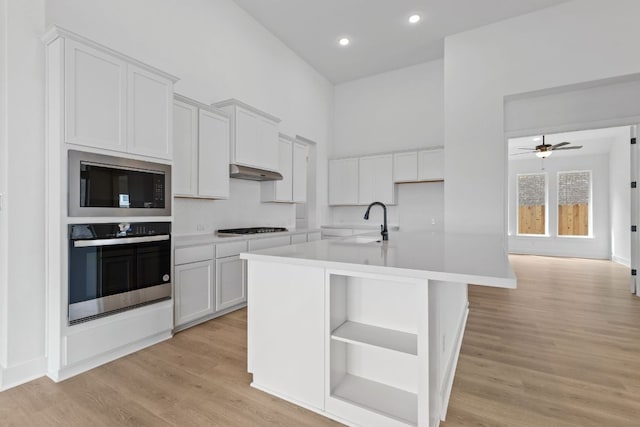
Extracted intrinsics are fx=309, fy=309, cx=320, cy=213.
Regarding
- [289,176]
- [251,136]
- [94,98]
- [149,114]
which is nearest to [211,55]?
[251,136]

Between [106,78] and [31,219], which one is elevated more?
[106,78]

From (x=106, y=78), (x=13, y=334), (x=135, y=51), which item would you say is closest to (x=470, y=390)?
(x=13, y=334)

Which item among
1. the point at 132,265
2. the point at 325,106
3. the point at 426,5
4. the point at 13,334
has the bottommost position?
the point at 13,334

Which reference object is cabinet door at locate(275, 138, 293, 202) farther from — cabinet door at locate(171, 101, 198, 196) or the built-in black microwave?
the built-in black microwave

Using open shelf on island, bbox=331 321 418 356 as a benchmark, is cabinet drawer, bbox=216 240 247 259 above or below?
above

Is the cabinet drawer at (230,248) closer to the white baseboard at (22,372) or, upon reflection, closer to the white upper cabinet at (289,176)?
the white upper cabinet at (289,176)

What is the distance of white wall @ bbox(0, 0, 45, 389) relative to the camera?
1984 millimetres

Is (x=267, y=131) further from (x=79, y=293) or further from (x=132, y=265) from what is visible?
(x=79, y=293)

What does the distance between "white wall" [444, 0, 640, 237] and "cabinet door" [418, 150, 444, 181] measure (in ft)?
1.49

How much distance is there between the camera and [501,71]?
4.52 meters

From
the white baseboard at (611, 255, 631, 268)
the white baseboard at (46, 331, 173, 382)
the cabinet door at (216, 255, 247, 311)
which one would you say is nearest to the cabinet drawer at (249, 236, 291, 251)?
the cabinet door at (216, 255, 247, 311)

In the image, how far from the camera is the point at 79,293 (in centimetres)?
210

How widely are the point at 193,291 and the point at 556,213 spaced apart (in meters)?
9.29

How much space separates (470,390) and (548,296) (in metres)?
3.04
